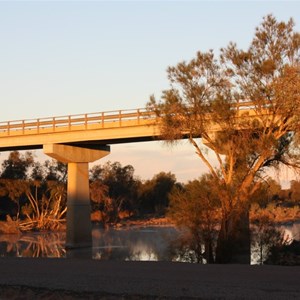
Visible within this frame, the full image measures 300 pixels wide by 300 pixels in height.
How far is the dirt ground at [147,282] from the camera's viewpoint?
1580 cm

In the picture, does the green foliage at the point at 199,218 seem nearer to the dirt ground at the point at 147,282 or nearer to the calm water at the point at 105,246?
the calm water at the point at 105,246

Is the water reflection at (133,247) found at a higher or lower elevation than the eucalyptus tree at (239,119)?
lower

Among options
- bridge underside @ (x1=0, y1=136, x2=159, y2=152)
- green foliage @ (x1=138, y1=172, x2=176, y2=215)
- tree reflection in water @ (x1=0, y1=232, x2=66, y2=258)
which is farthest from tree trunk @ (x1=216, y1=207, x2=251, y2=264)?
green foliage @ (x1=138, y1=172, x2=176, y2=215)

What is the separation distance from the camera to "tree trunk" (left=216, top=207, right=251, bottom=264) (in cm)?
2930

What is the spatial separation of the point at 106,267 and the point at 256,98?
1231 centimetres

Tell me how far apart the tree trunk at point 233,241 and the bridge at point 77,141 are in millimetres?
17145

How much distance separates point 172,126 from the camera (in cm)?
3162

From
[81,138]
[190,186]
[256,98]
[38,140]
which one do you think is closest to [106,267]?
[190,186]

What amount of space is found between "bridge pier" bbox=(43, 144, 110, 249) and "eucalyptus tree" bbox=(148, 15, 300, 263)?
66.2 ft

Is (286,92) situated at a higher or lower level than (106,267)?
higher

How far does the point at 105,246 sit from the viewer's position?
48.3 m

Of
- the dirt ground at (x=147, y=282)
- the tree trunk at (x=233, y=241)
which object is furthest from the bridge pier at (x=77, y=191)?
the dirt ground at (x=147, y=282)

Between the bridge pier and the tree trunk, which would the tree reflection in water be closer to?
the bridge pier

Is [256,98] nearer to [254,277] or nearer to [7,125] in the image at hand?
[254,277]
